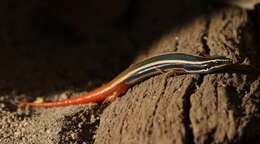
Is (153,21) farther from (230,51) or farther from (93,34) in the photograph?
(230,51)

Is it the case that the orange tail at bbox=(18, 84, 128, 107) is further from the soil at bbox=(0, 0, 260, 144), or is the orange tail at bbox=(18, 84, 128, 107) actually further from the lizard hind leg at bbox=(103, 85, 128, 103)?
the soil at bbox=(0, 0, 260, 144)

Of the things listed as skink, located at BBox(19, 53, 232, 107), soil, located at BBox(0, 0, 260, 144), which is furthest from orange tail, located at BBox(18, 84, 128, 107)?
soil, located at BBox(0, 0, 260, 144)

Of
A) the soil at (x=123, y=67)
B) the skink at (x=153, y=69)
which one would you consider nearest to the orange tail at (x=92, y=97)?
the skink at (x=153, y=69)

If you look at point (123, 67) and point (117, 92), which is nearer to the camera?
point (117, 92)

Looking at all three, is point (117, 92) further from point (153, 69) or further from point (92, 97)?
point (153, 69)

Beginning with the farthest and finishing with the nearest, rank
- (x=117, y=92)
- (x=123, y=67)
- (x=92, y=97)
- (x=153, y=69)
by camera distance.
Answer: (x=123, y=67)
(x=92, y=97)
(x=117, y=92)
(x=153, y=69)

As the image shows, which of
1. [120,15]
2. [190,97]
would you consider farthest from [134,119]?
[120,15]

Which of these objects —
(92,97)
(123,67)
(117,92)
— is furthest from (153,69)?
(123,67)

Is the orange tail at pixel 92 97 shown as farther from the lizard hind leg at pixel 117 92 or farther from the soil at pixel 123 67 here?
the soil at pixel 123 67
